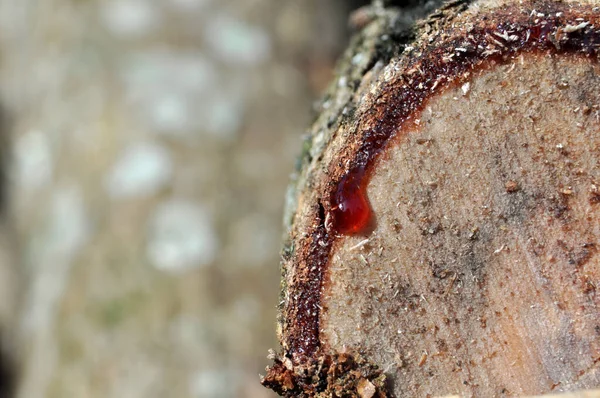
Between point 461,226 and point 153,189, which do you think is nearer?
point 461,226

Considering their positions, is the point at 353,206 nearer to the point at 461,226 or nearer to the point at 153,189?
the point at 461,226

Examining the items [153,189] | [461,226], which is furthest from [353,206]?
[153,189]

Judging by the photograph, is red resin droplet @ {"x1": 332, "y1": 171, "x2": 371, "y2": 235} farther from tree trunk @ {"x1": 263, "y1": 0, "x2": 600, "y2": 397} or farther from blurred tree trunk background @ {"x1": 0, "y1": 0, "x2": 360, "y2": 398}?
blurred tree trunk background @ {"x1": 0, "y1": 0, "x2": 360, "y2": 398}

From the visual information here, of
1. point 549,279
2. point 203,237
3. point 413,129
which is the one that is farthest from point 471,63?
point 203,237

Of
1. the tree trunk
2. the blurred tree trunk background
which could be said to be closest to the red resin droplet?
the tree trunk

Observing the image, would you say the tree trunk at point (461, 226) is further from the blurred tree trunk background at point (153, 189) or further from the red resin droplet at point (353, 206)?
the blurred tree trunk background at point (153, 189)

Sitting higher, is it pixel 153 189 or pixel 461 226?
pixel 153 189
